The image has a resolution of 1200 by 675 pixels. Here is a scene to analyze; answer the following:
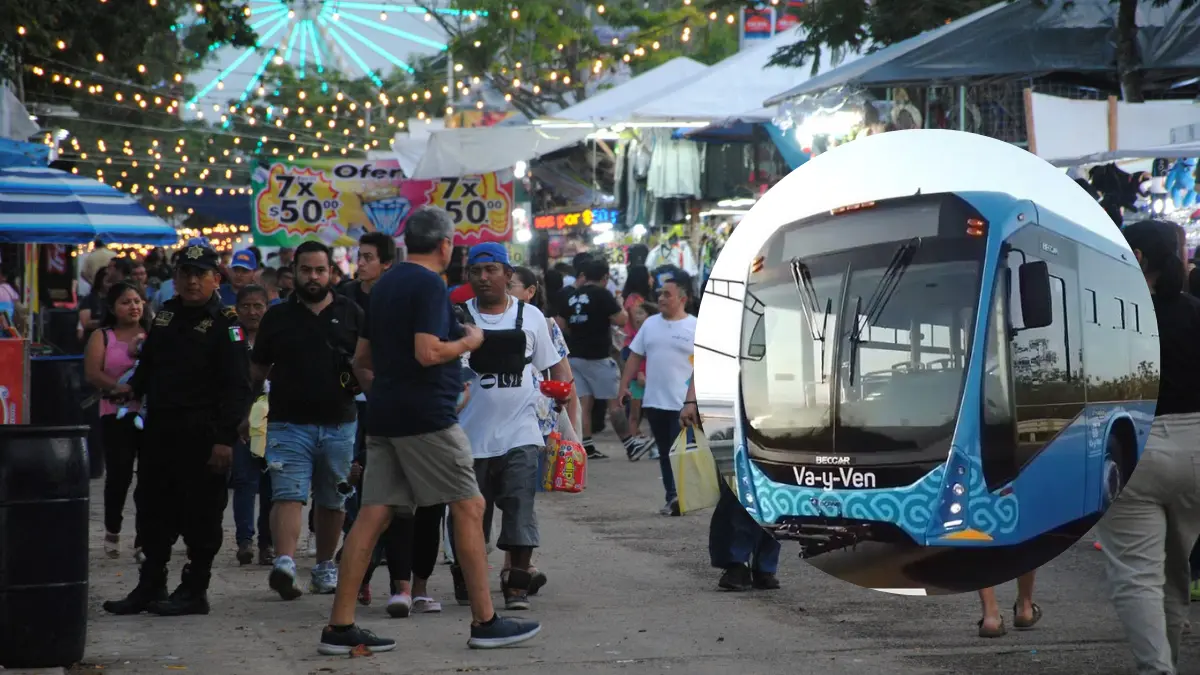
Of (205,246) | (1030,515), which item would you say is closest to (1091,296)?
(1030,515)

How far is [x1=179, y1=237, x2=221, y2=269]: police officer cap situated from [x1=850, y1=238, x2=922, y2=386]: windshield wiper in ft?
18.7

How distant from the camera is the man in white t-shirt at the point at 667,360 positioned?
38.1ft

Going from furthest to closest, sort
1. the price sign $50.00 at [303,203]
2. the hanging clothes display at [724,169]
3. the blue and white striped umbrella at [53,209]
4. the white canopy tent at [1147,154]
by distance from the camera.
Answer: the hanging clothes display at [724,169] < the price sign $50.00 at [303,203] < the blue and white striped umbrella at [53,209] < the white canopy tent at [1147,154]

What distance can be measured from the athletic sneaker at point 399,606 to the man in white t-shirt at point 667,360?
160 inches

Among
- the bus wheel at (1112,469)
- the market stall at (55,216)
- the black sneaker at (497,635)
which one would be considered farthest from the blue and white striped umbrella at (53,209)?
the bus wheel at (1112,469)

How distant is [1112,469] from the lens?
329cm

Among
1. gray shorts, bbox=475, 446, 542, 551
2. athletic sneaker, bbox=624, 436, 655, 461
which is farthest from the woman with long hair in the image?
athletic sneaker, bbox=624, 436, 655, 461

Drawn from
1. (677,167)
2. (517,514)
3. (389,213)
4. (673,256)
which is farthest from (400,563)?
(673,256)

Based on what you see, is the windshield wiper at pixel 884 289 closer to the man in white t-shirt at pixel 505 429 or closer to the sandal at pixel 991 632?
the sandal at pixel 991 632

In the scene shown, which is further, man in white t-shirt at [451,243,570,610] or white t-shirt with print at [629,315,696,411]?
white t-shirt with print at [629,315,696,411]

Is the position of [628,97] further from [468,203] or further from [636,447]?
[636,447]

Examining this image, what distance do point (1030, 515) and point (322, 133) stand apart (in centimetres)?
5840

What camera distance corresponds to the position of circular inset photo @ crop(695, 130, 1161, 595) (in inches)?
122

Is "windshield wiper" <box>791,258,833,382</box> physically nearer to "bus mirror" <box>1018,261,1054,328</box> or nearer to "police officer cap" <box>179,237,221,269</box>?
"bus mirror" <box>1018,261,1054,328</box>
